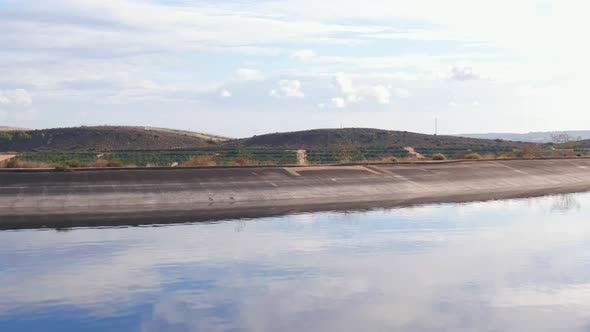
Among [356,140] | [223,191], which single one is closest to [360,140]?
[356,140]

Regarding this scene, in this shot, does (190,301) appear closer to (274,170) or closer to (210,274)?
(210,274)

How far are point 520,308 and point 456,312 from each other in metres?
1.82

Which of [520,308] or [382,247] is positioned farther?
[382,247]

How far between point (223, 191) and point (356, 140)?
10297cm

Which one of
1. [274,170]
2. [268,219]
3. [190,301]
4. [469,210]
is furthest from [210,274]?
[274,170]

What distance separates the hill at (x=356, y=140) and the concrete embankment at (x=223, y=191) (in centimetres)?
7858

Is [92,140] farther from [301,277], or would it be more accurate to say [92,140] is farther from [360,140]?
[301,277]

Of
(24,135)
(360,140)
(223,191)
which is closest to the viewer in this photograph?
(223,191)

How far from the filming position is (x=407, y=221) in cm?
3844

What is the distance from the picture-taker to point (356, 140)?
151 meters

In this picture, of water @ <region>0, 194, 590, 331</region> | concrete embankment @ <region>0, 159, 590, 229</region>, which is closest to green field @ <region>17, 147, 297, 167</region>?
concrete embankment @ <region>0, 159, 590, 229</region>

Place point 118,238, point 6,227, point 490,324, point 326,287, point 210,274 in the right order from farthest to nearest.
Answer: point 6,227 → point 118,238 → point 210,274 → point 326,287 → point 490,324

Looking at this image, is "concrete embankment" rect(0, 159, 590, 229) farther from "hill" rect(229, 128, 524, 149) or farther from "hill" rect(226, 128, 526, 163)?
"hill" rect(229, 128, 524, 149)

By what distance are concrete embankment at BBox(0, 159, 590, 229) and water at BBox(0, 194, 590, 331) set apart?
19.3ft
